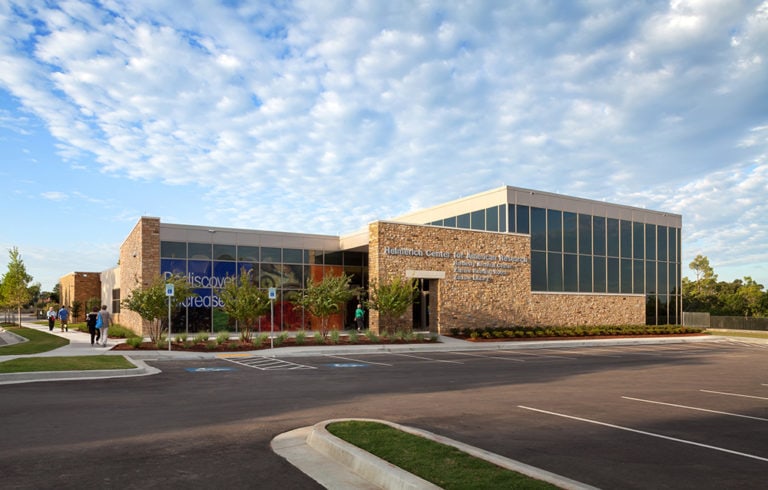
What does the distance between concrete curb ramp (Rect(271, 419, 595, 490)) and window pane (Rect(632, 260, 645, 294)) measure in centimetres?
3711

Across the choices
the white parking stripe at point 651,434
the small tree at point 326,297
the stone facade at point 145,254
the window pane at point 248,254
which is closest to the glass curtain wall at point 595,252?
the small tree at point 326,297

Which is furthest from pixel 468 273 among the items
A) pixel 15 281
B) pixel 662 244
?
pixel 15 281

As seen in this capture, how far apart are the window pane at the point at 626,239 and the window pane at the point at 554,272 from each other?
664cm

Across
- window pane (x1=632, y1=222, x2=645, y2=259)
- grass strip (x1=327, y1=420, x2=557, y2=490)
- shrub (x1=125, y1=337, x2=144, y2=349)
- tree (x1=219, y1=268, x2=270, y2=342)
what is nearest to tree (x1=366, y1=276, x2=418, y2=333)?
tree (x1=219, y1=268, x2=270, y2=342)

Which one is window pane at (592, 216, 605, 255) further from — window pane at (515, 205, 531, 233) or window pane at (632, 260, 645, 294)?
window pane at (515, 205, 531, 233)

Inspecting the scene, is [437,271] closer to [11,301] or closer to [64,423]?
[64,423]

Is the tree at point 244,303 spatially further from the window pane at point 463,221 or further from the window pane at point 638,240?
the window pane at point 638,240

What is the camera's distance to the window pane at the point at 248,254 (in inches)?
1289

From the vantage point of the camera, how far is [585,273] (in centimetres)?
3806

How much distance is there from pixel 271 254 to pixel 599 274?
69.8 ft

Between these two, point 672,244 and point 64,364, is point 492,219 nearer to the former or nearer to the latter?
point 672,244

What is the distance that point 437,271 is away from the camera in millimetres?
31062

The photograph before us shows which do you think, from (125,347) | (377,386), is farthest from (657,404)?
(125,347)

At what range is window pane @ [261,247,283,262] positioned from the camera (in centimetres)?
3350
